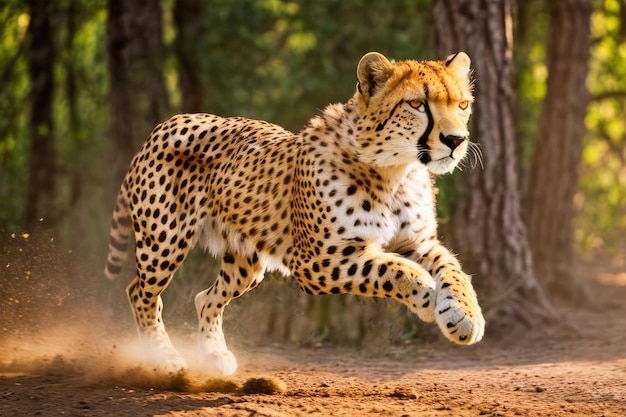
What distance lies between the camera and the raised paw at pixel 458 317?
4602 mm

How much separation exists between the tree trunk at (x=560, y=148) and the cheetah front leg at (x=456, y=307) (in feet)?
18.6

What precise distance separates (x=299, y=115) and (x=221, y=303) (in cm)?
616

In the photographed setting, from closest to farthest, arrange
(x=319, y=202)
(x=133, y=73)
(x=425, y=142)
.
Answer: (x=425, y=142), (x=319, y=202), (x=133, y=73)

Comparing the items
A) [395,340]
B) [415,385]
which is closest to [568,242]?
[395,340]

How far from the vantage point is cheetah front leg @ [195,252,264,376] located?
20.4 ft

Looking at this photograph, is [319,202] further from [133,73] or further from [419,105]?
[133,73]

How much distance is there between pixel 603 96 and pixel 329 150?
731 cm

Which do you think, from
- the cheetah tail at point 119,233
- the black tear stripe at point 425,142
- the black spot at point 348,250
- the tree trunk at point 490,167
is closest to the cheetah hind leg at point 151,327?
the cheetah tail at point 119,233

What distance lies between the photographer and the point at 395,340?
26.3 ft

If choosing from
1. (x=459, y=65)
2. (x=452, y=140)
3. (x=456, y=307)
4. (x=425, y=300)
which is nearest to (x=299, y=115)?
(x=459, y=65)

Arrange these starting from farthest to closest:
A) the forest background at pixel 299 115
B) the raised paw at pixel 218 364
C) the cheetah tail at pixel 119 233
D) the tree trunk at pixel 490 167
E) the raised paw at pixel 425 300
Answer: the tree trunk at pixel 490 167
the forest background at pixel 299 115
the cheetah tail at pixel 119 233
the raised paw at pixel 218 364
the raised paw at pixel 425 300

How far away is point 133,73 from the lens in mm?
10430

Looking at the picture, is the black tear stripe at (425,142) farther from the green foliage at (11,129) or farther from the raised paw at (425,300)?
the green foliage at (11,129)

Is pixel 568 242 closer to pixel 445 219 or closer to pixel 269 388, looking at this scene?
pixel 445 219
